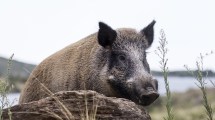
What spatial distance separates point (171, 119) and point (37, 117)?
4.96 feet

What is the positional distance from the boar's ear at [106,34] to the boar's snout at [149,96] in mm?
1876

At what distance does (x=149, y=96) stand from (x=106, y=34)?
2180 millimetres

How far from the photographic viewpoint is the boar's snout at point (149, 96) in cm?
866

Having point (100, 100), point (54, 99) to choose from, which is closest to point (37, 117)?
point (54, 99)

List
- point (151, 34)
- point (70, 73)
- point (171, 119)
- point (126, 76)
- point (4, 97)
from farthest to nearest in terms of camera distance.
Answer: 1. point (151, 34)
2. point (70, 73)
3. point (126, 76)
4. point (171, 119)
5. point (4, 97)

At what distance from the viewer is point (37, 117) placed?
20.4 feet

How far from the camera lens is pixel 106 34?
10.5 meters

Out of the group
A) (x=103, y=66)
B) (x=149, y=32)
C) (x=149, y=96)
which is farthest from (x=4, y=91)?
(x=149, y=32)

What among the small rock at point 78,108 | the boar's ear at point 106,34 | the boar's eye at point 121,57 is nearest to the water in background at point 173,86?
the small rock at point 78,108

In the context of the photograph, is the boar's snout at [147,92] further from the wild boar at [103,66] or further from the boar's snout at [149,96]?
the wild boar at [103,66]

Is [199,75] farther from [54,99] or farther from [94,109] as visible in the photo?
[54,99]

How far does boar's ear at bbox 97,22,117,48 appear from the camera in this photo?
34.3 feet

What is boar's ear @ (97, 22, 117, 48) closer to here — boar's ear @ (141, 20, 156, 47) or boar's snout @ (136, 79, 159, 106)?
boar's ear @ (141, 20, 156, 47)

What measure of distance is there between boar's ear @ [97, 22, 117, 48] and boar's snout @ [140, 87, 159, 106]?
188 cm
